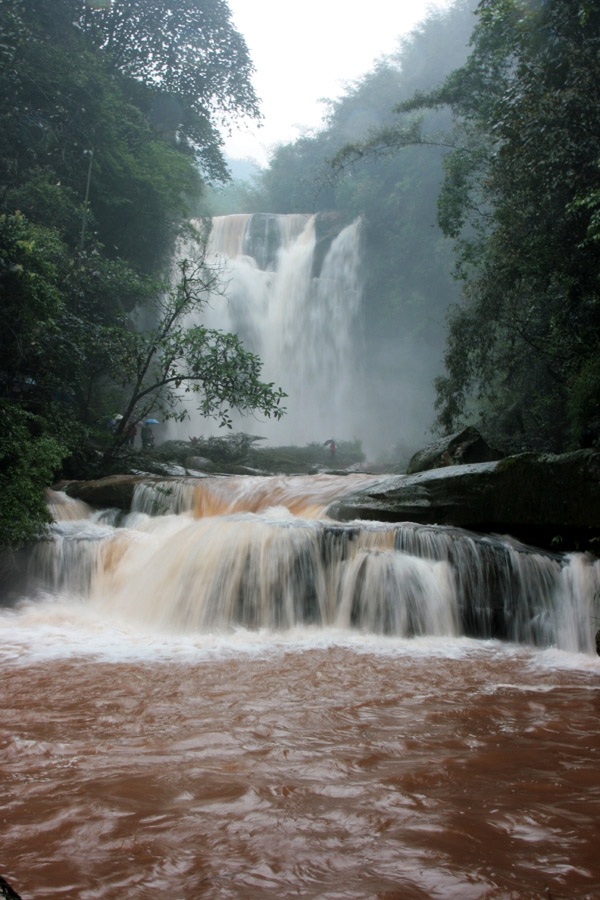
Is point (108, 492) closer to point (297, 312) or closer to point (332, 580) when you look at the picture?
point (332, 580)

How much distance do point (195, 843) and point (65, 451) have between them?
27.0ft

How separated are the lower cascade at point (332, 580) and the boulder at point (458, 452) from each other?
3.29 m

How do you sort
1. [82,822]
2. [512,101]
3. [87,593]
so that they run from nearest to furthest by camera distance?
[82,822] → [87,593] → [512,101]

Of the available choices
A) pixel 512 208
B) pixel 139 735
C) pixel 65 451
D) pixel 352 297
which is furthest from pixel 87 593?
pixel 352 297

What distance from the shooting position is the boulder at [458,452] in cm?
1051

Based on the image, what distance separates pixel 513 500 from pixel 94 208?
17.1 m

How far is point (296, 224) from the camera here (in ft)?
112

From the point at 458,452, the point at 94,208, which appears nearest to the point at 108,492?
the point at 458,452

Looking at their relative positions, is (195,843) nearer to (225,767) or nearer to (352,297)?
(225,767)

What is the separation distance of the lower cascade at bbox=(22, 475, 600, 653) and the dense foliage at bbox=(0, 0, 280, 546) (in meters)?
1.32

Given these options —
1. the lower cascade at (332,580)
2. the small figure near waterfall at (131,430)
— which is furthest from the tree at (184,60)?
the lower cascade at (332,580)

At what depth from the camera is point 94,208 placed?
62.7 feet

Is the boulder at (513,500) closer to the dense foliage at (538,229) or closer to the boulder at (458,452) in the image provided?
the boulder at (458,452)

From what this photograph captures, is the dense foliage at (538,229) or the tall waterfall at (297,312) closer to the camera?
the dense foliage at (538,229)
